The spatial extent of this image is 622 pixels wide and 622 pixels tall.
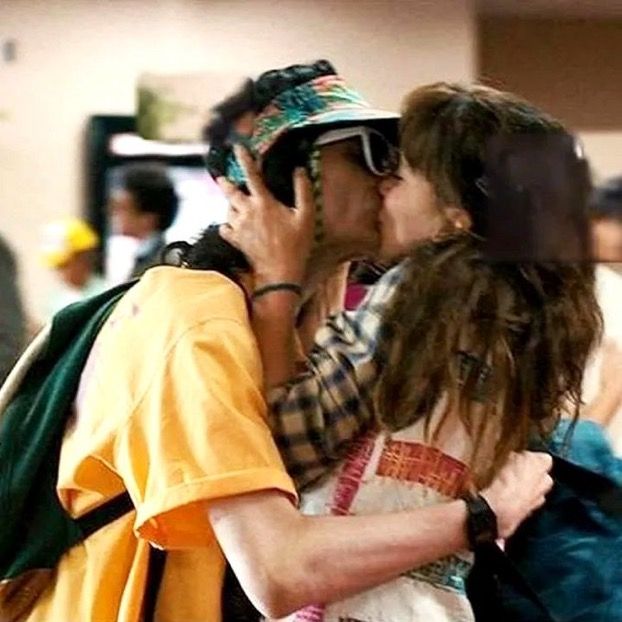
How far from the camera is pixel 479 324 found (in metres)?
1.06

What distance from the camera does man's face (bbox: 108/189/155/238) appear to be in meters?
3.74

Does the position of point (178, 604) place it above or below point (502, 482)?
below

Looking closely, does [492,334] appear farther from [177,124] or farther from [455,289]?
[177,124]

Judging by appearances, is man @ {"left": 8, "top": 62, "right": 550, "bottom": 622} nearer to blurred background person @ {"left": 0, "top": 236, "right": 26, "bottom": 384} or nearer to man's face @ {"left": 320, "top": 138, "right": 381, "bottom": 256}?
man's face @ {"left": 320, "top": 138, "right": 381, "bottom": 256}

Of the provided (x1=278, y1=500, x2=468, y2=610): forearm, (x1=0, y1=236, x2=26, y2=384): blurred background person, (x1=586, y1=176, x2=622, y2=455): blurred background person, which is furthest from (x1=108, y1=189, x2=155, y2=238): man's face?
(x1=278, y1=500, x2=468, y2=610): forearm

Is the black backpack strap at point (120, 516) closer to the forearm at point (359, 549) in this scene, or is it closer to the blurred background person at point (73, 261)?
the forearm at point (359, 549)

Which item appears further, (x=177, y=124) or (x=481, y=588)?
(x=177, y=124)

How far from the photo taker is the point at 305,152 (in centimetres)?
118

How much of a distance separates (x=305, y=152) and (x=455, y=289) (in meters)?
0.20

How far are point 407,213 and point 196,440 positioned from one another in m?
0.27

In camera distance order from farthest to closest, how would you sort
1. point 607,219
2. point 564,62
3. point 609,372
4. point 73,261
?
point 564,62
point 73,261
point 609,372
point 607,219

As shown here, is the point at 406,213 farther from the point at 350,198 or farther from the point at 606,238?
the point at 606,238

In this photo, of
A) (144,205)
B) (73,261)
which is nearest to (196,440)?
(144,205)

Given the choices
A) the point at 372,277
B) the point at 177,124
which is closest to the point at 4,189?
the point at 177,124
